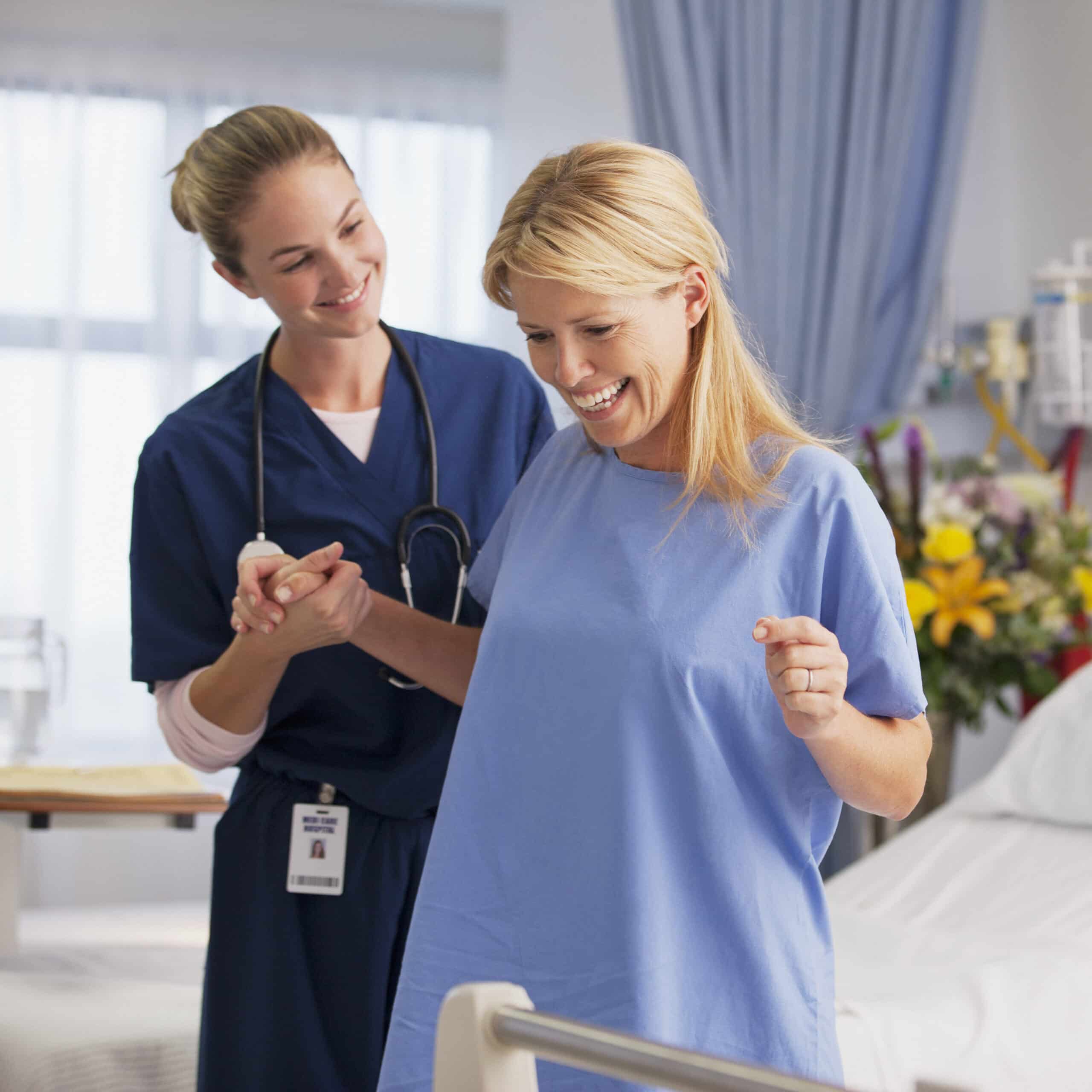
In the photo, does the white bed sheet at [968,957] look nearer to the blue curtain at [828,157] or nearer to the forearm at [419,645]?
the forearm at [419,645]

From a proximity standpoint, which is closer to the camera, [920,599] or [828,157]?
[920,599]

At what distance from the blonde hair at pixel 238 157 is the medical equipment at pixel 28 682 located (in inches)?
50.1

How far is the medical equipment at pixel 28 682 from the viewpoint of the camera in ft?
7.97

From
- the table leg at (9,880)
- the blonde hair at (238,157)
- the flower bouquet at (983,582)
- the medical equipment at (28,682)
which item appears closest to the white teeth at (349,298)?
the blonde hair at (238,157)

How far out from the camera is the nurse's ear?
1442mm

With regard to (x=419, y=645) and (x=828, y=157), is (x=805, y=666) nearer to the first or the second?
(x=419, y=645)

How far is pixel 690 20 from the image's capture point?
11.1 ft

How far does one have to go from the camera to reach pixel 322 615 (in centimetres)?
122

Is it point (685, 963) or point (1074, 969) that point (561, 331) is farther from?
point (1074, 969)

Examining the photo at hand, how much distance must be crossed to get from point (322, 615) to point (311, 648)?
8cm

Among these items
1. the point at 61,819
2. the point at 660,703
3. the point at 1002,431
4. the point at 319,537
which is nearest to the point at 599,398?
the point at 660,703

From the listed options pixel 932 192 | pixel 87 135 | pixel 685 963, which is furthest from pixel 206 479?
pixel 932 192

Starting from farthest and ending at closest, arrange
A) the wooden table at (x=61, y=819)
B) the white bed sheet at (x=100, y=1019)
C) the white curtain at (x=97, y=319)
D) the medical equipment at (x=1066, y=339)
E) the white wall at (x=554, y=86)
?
the white wall at (x=554, y=86)
the white curtain at (x=97, y=319)
the medical equipment at (x=1066, y=339)
the wooden table at (x=61, y=819)
the white bed sheet at (x=100, y=1019)

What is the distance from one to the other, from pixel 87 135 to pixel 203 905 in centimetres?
192
